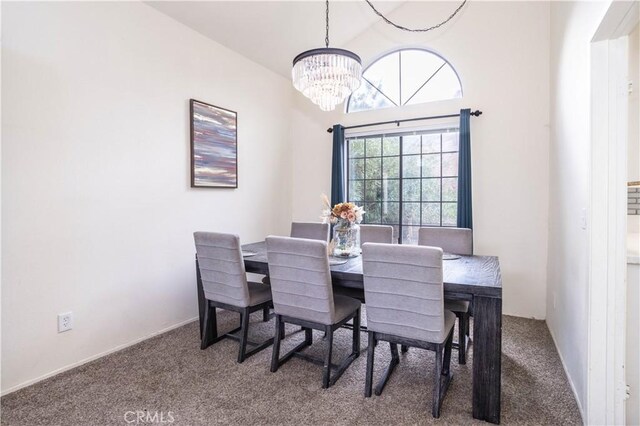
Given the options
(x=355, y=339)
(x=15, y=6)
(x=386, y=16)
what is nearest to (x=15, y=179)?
(x=15, y=6)

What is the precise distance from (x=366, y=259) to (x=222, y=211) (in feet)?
6.97

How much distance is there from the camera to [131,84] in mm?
2660

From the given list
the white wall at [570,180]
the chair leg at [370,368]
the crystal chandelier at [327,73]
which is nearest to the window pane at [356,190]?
the crystal chandelier at [327,73]

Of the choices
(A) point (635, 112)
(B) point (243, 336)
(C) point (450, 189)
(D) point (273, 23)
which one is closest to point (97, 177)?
(B) point (243, 336)

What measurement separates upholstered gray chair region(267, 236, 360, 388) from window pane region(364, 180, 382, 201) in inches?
78.1

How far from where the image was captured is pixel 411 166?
383 centimetres

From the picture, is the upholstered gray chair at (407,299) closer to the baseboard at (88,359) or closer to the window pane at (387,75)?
the baseboard at (88,359)

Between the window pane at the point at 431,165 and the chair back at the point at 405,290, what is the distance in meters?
2.19

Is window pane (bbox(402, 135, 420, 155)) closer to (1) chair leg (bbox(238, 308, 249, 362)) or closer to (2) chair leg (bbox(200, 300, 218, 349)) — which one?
(1) chair leg (bbox(238, 308, 249, 362))

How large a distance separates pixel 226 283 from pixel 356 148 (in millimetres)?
2476

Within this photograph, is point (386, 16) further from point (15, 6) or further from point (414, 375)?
point (414, 375)

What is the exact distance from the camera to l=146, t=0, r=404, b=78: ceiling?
298 centimetres

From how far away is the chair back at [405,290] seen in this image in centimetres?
172

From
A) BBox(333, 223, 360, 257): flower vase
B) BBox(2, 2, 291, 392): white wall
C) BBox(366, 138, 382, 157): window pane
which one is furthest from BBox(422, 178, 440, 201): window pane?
BBox(2, 2, 291, 392): white wall
